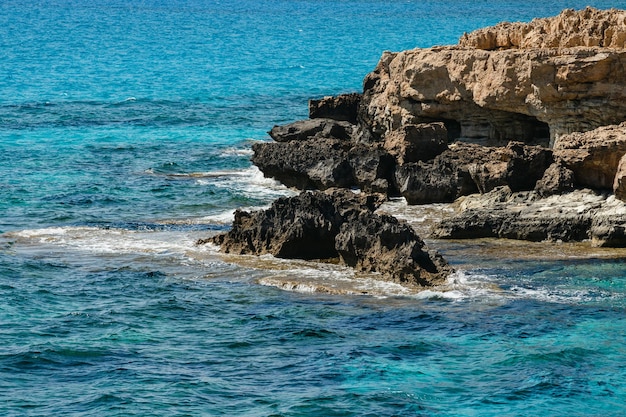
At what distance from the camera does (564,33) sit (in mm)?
33156

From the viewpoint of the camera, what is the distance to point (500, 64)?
110 ft

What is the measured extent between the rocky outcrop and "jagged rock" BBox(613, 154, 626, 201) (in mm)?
4639

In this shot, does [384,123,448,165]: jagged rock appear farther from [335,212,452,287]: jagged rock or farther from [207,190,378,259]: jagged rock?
[335,212,452,287]: jagged rock

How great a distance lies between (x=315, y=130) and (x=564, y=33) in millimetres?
10422

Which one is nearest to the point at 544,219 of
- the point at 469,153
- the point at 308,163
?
the point at 469,153

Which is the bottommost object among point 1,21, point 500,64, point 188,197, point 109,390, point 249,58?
point 109,390

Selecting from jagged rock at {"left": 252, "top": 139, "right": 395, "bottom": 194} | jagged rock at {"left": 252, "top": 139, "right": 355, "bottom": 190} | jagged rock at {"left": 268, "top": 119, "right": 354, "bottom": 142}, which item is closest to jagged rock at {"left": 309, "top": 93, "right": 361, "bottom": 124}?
jagged rock at {"left": 268, "top": 119, "right": 354, "bottom": 142}

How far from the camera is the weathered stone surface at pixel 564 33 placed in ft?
105

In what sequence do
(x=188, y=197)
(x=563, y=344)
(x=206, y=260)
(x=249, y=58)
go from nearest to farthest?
(x=563, y=344) → (x=206, y=260) → (x=188, y=197) → (x=249, y=58)

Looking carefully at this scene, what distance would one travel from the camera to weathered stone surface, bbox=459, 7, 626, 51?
31.9m

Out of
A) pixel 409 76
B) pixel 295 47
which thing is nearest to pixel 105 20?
pixel 295 47

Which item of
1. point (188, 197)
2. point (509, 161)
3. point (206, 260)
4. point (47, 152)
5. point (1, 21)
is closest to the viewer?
point (206, 260)

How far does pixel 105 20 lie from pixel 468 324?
12050cm

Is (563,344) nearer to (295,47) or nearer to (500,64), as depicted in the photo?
(500,64)
